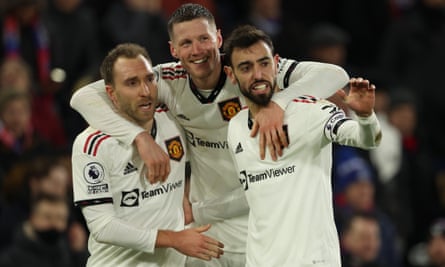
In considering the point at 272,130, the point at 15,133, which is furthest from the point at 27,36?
the point at 272,130

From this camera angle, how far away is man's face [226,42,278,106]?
6.68 metres

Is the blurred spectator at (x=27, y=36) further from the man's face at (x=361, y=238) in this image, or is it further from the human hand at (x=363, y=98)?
the human hand at (x=363, y=98)

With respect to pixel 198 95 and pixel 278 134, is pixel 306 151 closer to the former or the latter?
pixel 278 134

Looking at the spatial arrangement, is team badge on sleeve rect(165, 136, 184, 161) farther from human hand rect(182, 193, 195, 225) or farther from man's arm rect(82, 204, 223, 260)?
man's arm rect(82, 204, 223, 260)

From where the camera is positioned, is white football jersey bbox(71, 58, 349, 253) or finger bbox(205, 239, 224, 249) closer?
finger bbox(205, 239, 224, 249)

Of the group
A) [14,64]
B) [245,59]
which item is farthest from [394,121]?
[245,59]

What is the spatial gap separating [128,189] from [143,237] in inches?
12.4

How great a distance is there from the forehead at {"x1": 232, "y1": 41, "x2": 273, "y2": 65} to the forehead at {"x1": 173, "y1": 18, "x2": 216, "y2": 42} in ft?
1.49

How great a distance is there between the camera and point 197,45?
7113 millimetres

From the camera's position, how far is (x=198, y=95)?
7.38 m

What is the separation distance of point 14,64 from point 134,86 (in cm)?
372

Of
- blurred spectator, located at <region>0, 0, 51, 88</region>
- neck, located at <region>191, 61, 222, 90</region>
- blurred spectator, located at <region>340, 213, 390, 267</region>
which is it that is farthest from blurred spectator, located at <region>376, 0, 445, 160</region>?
neck, located at <region>191, 61, 222, 90</region>

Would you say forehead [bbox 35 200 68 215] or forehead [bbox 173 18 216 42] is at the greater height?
forehead [bbox 173 18 216 42]

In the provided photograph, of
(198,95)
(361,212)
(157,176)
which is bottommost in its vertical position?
(361,212)
